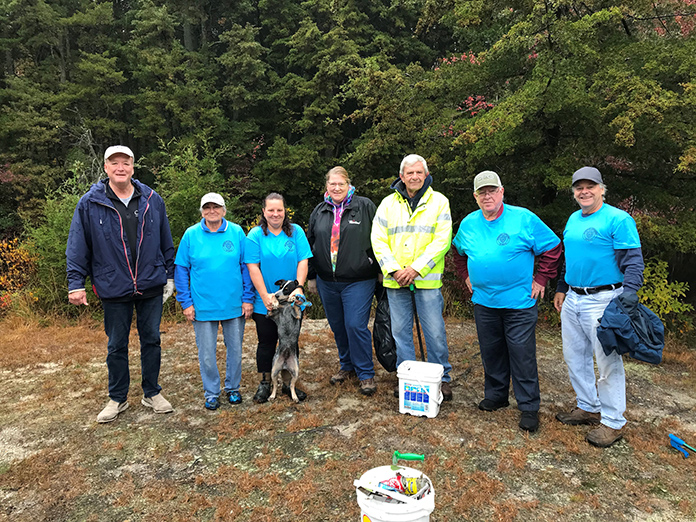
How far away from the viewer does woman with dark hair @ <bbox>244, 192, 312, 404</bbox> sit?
12.2ft

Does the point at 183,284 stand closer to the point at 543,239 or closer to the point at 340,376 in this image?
the point at 340,376

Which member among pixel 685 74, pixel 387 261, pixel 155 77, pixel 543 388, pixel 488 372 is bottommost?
pixel 543 388

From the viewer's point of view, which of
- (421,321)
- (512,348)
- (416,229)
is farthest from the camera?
(421,321)

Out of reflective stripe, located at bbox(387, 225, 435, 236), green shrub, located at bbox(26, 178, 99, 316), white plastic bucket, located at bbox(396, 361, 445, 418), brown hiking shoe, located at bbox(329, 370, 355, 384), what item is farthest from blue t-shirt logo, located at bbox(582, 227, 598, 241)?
green shrub, located at bbox(26, 178, 99, 316)

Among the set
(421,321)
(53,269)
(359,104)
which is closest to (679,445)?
(421,321)

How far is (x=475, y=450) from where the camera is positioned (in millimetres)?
3072

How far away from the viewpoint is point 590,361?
3.28m

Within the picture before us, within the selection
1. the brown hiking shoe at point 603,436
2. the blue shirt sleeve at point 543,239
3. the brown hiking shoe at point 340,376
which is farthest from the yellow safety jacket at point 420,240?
the brown hiking shoe at point 603,436

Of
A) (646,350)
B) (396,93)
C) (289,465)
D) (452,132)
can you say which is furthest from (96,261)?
(396,93)

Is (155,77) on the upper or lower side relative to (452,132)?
upper

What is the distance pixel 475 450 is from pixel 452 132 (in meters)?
Result: 4.94

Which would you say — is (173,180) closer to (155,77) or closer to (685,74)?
(155,77)

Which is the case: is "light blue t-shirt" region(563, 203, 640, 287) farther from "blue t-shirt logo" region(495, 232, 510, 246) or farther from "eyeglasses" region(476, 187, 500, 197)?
"eyeglasses" region(476, 187, 500, 197)

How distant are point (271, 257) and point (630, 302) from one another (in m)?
2.62
